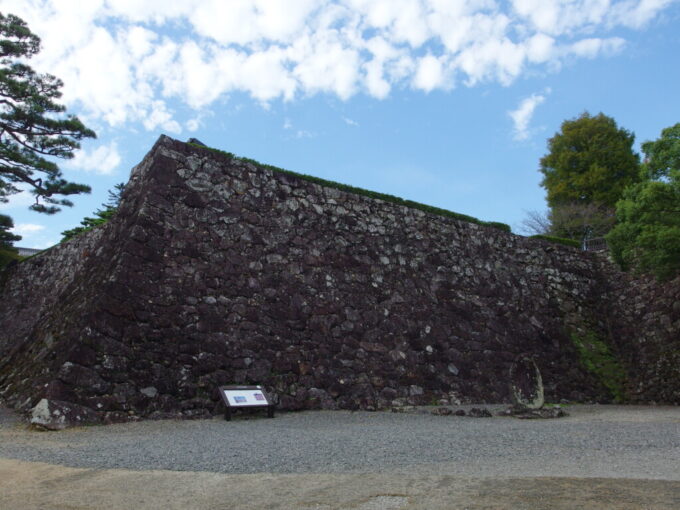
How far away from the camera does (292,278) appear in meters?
9.67

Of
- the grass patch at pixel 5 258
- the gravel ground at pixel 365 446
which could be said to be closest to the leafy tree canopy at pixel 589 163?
the gravel ground at pixel 365 446

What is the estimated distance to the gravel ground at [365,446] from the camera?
423cm

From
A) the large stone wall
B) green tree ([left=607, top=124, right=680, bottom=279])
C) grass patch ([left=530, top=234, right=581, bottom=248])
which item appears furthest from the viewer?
grass patch ([left=530, top=234, right=581, bottom=248])

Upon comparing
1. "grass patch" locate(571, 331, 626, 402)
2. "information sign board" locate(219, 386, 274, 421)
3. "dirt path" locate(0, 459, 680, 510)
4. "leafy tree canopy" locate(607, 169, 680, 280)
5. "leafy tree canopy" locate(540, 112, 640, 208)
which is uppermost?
"leafy tree canopy" locate(540, 112, 640, 208)

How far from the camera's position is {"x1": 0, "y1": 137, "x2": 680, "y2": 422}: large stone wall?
7.52m

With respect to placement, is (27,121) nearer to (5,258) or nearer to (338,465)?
(5,258)

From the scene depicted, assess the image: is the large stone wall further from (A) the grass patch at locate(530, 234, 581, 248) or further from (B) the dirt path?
(B) the dirt path

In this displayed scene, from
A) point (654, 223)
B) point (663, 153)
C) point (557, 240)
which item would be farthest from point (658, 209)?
point (557, 240)

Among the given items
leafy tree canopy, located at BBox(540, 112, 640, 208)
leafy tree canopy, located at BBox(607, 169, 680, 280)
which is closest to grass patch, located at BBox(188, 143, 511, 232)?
leafy tree canopy, located at BBox(607, 169, 680, 280)

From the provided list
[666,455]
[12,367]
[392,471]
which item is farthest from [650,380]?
[12,367]

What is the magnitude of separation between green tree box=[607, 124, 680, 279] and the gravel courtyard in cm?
430

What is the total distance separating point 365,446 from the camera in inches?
211

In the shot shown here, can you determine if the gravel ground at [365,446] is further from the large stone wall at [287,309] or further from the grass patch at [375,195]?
the grass patch at [375,195]

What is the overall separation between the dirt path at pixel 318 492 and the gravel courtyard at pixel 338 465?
0.01m
